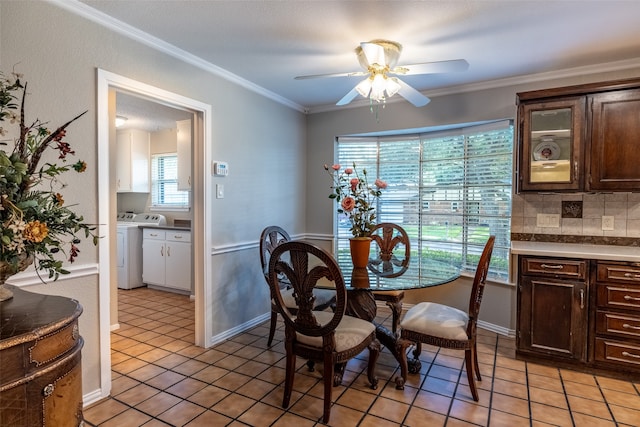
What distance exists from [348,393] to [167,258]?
3.26 meters

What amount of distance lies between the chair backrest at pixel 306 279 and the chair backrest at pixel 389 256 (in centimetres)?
64

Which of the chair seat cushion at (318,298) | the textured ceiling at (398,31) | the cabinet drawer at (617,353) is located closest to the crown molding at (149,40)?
the textured ceiling at (398,31)

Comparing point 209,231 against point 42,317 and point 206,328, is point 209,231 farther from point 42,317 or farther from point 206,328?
point 42,317

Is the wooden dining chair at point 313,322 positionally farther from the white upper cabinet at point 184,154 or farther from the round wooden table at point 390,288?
the white upper cabinet at point 184,154

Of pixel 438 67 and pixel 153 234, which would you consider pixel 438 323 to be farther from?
pixel 153 234

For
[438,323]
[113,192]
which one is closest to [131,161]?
[113,192]

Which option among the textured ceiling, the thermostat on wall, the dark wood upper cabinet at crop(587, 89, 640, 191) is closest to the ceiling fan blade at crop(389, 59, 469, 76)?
the textured ceiling

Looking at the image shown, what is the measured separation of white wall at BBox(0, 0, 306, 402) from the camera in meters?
1.91

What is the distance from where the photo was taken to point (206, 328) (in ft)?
9.80

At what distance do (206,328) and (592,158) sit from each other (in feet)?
10.9

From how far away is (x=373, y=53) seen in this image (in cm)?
216

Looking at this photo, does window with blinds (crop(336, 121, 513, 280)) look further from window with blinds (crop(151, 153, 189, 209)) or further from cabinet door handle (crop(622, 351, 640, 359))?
window with blinds (crop(151, 153, 189, 209))

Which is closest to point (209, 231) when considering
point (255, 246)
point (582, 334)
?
point (255, 246)

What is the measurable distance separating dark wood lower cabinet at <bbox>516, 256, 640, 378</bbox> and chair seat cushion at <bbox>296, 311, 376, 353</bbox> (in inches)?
53.7
